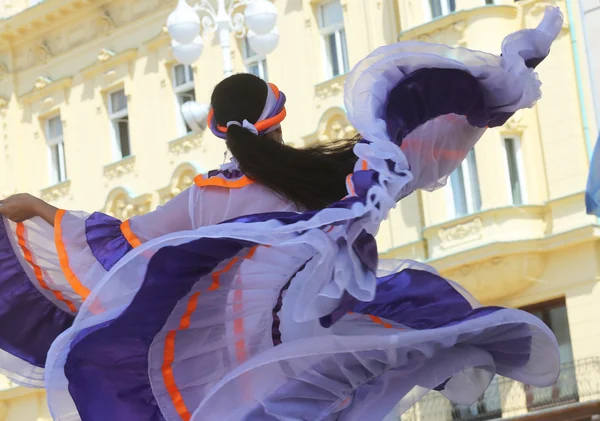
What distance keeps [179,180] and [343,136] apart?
4.09 metres

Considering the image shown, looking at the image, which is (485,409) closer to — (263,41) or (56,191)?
(263,41)

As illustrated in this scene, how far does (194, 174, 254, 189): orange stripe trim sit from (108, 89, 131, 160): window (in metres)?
21.8

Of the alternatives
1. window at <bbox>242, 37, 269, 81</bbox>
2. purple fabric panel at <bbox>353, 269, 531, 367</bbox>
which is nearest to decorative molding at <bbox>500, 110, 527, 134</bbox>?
window at <bbox>242, 37, 269, 81</bbox>

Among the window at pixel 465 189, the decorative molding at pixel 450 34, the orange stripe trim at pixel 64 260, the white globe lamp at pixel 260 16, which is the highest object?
the decorative molding at pixel 450 34

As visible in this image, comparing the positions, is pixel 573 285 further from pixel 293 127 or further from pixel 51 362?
pixel 51 362

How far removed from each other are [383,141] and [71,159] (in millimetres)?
23438

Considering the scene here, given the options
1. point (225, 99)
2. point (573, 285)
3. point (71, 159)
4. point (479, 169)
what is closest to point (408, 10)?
point (479, 169)

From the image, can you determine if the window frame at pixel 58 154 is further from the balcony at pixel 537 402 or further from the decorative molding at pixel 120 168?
the balcony at pixel 537 402

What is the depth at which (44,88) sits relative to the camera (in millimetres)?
28094

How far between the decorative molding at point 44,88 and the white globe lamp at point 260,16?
13.0m

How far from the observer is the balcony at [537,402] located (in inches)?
748

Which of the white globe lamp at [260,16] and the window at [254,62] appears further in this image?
the window at [254,62]

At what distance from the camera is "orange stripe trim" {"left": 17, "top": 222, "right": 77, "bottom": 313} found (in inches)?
218

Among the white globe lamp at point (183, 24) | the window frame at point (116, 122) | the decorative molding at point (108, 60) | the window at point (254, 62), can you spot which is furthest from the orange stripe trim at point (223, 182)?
the window frame at point (116, 122)
